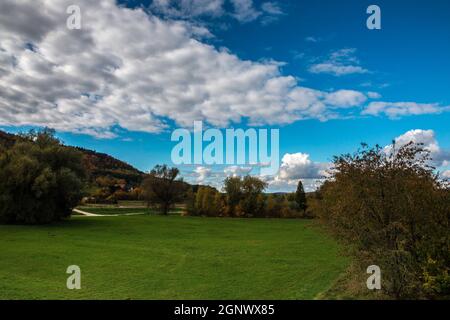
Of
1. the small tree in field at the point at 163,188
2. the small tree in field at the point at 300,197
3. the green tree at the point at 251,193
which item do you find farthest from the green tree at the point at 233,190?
the small tree in field at the point at 300,197

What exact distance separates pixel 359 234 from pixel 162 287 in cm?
807

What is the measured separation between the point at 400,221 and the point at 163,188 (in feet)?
235

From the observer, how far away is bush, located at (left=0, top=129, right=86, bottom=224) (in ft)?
141

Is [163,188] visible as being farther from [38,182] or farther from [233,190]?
[38,182]

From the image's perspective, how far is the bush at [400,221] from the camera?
12.2 m

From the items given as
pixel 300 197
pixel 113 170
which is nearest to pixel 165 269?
pixel 300 197

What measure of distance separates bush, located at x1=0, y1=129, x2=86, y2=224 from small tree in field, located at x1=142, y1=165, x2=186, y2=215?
30532 millimetres

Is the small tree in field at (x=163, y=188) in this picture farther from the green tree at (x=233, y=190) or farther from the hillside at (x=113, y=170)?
the hillside at (x=113, y=170)

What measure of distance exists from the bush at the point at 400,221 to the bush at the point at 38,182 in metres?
39.1

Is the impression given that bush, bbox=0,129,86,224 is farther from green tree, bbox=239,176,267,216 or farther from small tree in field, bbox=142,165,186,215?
green tree, bbox=239,176,267,216

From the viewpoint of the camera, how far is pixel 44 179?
142 feet

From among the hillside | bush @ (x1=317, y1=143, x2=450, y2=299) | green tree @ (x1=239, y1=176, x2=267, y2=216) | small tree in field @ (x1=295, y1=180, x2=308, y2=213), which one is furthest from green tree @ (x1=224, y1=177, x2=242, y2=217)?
the hillside

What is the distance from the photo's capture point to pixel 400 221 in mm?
12750
